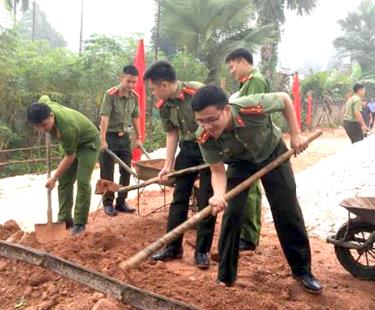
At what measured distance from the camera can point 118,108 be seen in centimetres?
617

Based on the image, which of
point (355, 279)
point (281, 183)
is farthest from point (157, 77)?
point (355, 279)

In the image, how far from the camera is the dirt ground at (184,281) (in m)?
3.39

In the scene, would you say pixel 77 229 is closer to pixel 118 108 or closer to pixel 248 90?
pixel 118 108

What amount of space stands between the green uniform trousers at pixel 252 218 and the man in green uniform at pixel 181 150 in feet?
1.92

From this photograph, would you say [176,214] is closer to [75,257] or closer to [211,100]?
[75,257]

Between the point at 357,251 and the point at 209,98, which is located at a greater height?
the point at 209,98

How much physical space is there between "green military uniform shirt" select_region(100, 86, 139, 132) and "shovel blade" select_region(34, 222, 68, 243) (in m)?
1.69

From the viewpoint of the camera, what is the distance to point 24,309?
3.37 metres

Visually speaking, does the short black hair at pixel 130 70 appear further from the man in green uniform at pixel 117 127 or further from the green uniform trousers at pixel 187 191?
the green uniform trousers at pixel 187 191

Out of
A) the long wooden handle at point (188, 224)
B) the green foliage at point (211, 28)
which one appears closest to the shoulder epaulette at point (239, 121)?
the long wooden handle at point (188, 224)

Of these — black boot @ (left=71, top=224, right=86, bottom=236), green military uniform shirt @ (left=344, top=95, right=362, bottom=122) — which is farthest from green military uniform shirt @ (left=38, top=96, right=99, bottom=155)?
green military uniform shirt @ (left=344, top=95, right=362, bottom=122)

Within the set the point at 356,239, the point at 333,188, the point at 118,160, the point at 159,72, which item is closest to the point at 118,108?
the point at 118,160

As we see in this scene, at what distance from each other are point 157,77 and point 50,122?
1158mm

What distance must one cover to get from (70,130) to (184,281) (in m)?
1.86
